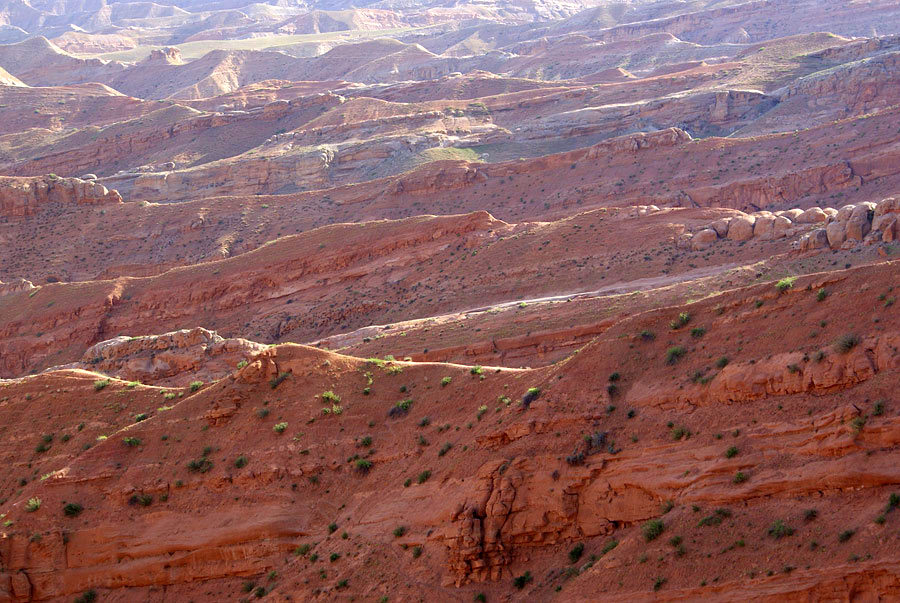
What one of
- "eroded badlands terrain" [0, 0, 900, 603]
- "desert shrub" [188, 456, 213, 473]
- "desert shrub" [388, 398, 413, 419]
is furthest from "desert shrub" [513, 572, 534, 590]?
"desert shrub" [188, 456, 213, 473]

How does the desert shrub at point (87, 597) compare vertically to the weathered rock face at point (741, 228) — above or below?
below

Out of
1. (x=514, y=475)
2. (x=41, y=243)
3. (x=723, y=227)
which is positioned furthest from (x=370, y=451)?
(x=41, y=243)

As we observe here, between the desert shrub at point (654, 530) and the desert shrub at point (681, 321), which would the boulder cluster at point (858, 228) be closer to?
the desert shrub at point (681, 321)

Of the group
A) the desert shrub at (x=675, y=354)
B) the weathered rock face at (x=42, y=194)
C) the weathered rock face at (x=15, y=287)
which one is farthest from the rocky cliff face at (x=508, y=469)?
the weathered rock face at (x=42, y=194)

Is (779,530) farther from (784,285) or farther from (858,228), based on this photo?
(858,228)

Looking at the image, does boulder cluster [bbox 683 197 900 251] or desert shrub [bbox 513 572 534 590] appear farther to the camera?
boulder cluster [bbox 683 197 900 251]

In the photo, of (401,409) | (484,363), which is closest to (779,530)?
(401,409)

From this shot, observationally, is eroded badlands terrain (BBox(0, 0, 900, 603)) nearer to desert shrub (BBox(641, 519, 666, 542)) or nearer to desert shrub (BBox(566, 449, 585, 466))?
desert shrub (BBox(641, 519, 666, 542))
